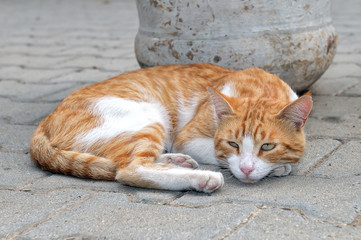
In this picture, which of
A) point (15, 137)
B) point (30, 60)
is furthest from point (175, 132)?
point (30, 60)

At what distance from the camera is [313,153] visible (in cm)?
297

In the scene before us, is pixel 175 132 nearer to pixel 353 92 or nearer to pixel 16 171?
pixel 16 171

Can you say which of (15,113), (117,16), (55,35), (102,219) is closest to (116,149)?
(102,219)

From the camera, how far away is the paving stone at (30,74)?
5.16 metres

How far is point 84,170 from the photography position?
269 centimetres

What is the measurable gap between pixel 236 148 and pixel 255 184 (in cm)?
22

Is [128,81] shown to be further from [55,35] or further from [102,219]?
[55,35]

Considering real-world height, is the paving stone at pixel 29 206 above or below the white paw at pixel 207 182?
below

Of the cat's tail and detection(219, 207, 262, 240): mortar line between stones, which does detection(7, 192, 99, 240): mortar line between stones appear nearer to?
the cat's tail

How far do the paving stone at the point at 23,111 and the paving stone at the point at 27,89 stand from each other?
0.50 feet

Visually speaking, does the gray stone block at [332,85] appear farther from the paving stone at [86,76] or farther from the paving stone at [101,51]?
the paving stone at [101,51]

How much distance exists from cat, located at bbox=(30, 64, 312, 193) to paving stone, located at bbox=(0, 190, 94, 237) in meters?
0.23

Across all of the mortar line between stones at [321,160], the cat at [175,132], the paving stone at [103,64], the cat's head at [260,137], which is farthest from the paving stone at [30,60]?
the mortar line between stones at [321,160]

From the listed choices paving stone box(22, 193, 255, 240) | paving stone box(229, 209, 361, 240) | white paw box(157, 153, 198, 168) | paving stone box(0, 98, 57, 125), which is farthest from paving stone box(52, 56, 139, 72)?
paving stone box(229, 209, 361, 240)
